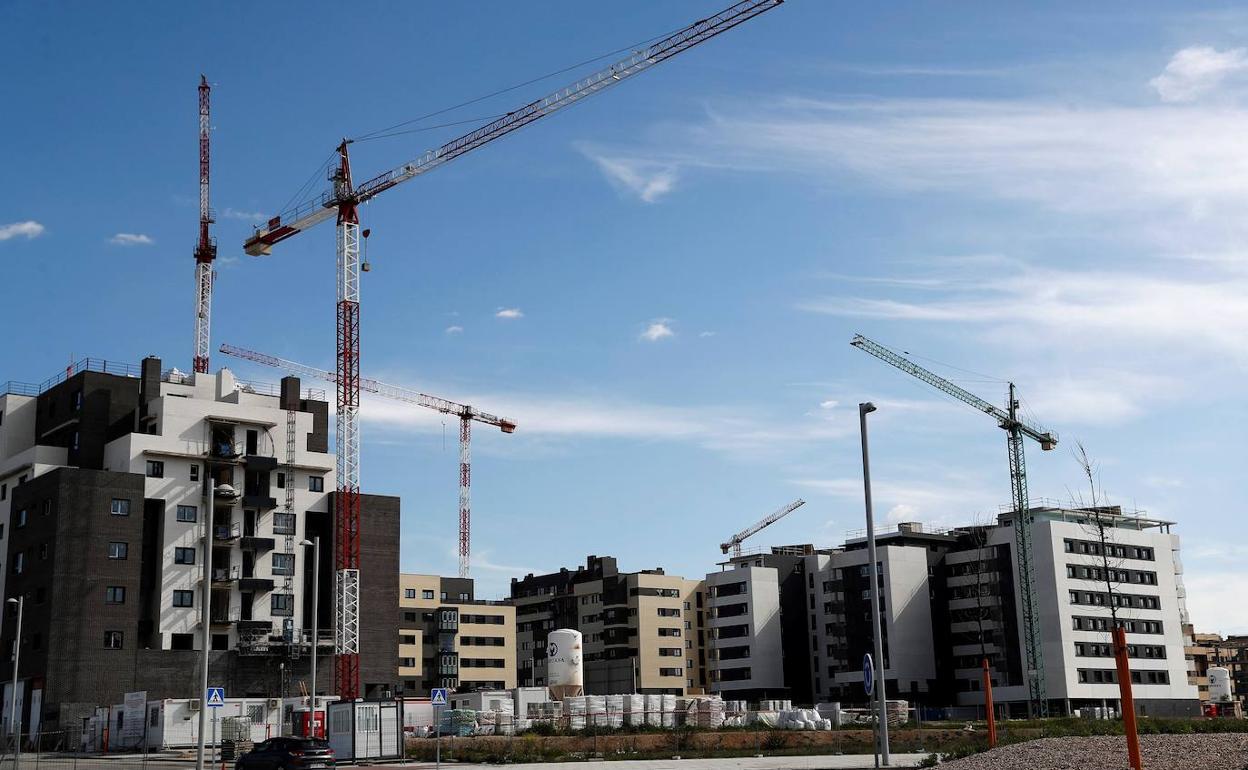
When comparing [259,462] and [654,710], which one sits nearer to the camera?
[654,710]

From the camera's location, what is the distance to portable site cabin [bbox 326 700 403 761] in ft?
180

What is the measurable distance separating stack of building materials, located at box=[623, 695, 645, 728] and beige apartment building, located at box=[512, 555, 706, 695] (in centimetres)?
6964

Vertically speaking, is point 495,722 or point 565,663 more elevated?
point 565,663

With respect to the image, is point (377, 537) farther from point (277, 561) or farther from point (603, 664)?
point (603, 664)

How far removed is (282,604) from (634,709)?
3405cm

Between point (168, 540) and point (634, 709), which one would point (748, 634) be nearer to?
point (634, 709)

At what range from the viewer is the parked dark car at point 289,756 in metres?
44.7

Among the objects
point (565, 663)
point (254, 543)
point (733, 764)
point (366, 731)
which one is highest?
point (254, 543)

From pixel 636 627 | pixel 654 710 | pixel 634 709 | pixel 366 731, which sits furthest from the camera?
pixel 636 627

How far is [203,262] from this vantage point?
131875 millimetres

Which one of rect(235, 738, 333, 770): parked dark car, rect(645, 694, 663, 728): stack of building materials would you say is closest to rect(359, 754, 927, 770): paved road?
rect(235, 738, 333, 770): parked dark car

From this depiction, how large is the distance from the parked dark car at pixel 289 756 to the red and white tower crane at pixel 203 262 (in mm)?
88338

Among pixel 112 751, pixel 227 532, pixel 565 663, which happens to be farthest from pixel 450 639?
pixel 112 751

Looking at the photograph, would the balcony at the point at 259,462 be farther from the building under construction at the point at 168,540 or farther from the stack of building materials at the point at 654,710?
the stack of building materials at the point at 654,710
